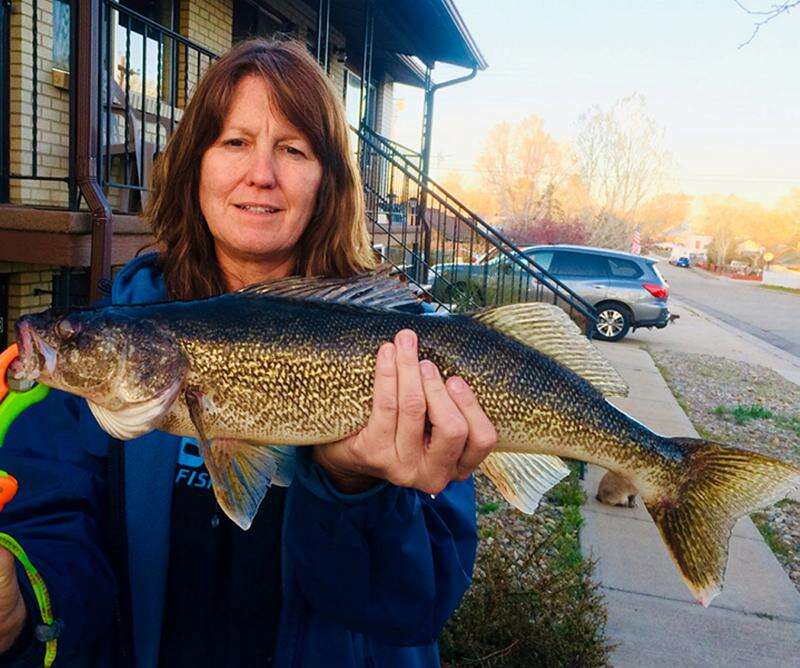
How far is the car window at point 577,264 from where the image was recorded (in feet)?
60.5

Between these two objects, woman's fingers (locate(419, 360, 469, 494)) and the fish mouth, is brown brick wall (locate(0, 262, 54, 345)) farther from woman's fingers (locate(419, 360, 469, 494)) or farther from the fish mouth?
woman's fingers (locate(419, 360, 469, 494))

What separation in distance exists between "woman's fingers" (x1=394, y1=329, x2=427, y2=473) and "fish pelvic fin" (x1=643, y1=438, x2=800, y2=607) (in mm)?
799

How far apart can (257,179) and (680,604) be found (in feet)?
Result: 13.5

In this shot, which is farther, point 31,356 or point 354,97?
point 354,97

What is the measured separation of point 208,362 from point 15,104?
6282mm

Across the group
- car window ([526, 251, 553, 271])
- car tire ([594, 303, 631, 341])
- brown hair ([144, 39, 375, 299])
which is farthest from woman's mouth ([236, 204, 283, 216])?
car window ([526, 251, 553, 271])

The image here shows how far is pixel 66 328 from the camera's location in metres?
1.84

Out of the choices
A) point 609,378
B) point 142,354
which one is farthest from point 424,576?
point 142,354

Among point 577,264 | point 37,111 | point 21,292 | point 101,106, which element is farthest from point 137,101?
point 577,264

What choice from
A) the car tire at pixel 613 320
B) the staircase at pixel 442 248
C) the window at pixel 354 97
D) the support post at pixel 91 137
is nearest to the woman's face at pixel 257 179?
the support post at pixel 91 137

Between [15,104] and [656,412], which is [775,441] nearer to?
[656,412]

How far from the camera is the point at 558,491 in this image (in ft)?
21.9

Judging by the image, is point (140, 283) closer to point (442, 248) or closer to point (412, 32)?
point (442, 248)

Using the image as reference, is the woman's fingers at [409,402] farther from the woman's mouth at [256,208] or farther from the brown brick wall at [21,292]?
the brown brick wall at [21,292]
